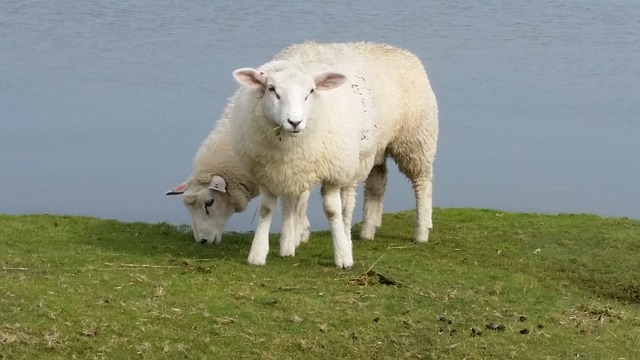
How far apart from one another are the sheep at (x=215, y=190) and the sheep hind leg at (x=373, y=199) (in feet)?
2.19

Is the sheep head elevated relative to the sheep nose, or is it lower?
lower

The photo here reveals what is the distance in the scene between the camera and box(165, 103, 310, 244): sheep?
10.5m

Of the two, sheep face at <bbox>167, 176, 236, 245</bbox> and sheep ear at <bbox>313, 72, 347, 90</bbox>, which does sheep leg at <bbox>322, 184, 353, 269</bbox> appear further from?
sheep face at <bbox>167, 176, 236, 245</bbox>

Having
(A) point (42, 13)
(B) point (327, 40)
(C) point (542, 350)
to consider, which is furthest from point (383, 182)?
(A) point (42, 13)

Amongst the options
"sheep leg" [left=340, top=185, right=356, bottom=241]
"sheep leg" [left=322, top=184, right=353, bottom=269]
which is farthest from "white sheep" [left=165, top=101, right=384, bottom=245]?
"sheep leg" [left=322, top=184, right=353, bottom=269]

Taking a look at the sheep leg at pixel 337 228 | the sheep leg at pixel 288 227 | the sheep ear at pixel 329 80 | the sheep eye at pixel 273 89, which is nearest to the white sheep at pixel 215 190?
the sheep leg at pixel 288 227

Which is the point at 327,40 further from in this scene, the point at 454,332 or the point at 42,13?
the point at 454,332

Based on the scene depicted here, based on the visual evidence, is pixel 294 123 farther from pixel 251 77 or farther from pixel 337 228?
pixel 337 228

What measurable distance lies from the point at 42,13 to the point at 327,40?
9625 millimetres

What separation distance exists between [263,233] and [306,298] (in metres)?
1.32

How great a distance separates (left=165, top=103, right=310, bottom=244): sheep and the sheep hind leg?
2.19 feet

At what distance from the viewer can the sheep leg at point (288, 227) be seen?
9.44 m

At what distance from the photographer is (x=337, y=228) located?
9.12 meters

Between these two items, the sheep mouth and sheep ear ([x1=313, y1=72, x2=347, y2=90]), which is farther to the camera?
sheep ear ([x1=313, y1=72, x2=347, y2=90])
